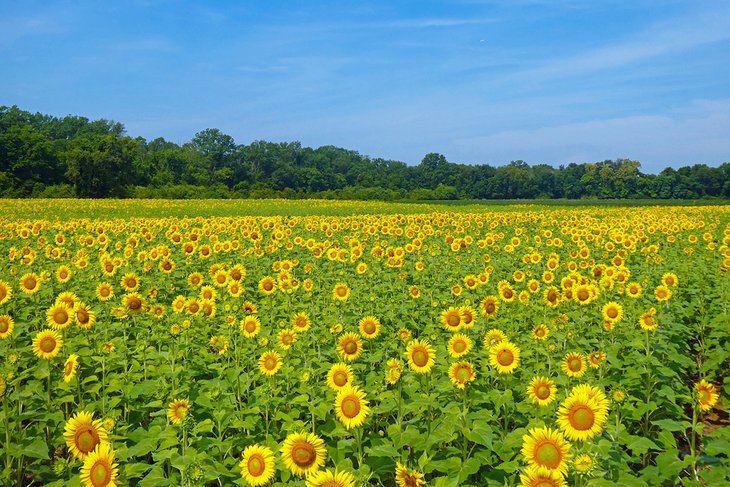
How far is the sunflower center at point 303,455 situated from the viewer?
→ 258 centimetres

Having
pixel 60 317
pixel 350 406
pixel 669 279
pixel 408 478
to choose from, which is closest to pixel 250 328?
pixel 60 317

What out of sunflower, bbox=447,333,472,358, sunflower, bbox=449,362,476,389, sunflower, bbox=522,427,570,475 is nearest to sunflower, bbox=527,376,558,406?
sunflower, bbox=449,362,476,389

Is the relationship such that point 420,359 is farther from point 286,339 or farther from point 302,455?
point 286,339

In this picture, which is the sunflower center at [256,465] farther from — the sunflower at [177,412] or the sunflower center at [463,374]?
the sunflower center at [463,374]

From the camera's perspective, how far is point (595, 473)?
232cm

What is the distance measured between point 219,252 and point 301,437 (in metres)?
8.52

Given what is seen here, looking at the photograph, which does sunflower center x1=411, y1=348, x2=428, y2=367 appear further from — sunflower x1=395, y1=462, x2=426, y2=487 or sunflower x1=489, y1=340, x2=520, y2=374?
sunflower x1=395, y1=462, x2=426, y2=487

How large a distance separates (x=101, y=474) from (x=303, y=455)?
916 millimetres

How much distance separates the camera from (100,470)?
2.40m

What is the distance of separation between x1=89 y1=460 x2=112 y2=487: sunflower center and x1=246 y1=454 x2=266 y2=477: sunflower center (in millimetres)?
646

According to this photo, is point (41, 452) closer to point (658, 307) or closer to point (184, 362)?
point (184, 362)

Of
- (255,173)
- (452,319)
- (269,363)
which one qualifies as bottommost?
(269,363)

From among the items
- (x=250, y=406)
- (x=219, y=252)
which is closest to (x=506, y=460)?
(x=250, y=406)

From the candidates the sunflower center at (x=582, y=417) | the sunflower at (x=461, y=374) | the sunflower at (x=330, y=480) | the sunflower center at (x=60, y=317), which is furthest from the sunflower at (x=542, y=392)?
the sunflower center at (x=60, y=317)
